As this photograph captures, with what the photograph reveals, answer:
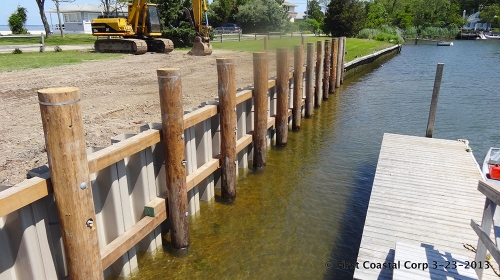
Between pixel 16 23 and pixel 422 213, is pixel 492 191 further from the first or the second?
pixel 16 23

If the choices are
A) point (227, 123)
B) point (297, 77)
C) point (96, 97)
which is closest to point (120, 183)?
point (227, 123)

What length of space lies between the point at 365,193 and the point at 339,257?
235 cm

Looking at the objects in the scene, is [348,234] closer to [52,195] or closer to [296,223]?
[296,223]

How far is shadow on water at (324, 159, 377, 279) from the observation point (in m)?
5.36

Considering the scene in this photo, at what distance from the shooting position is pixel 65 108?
320 cm

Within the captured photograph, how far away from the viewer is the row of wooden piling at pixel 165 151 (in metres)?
3.23

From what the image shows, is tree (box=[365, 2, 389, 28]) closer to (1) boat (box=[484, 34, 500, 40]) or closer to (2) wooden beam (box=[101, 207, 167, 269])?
(1) boat (box=[484, 34, 500, 40])

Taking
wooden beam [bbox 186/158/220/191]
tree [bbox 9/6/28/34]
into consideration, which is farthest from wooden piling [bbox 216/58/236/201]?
tree [bbox 9/6/28/34]

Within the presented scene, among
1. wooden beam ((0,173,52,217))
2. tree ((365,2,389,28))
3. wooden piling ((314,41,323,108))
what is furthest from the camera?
tree ((365,2,389,28))

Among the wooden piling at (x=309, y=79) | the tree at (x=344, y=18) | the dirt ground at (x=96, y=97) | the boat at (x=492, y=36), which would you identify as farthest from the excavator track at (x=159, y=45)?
the boat at (x=492, y=36)

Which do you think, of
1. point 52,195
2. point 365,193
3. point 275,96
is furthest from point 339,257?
point 275,96

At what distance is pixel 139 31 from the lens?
24172mm

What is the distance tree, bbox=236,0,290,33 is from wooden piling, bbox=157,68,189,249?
1933 inches

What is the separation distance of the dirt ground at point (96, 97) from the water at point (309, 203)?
2.81m
